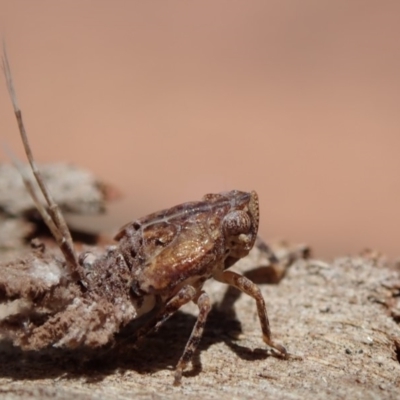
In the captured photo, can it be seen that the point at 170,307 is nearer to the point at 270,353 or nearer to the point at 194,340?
the point at 194,340

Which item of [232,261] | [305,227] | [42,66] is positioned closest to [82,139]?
[42,66]

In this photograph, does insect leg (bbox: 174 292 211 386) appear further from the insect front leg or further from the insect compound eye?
the insect compound eye

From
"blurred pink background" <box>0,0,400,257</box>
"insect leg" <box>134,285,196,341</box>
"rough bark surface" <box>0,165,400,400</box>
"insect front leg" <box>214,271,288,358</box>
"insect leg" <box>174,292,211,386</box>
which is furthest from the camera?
"blurred pink background" <box>0,0,400,257</box>

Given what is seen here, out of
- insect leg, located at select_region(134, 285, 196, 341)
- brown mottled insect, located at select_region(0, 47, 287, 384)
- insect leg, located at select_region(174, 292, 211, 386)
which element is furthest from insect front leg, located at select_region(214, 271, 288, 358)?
insect leg, located at select_region(134, 285, 196, 341)

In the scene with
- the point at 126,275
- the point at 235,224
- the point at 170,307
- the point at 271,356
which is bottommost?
the point at 271,356

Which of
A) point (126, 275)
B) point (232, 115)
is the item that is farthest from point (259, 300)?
point (232, 115)

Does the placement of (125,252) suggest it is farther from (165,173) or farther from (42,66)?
(42,66)

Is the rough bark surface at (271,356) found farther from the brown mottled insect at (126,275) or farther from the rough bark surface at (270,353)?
the brown mottled insect at (126,275)
